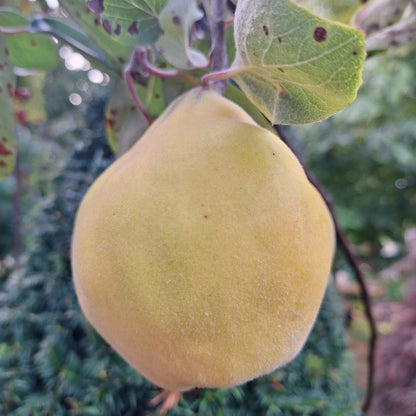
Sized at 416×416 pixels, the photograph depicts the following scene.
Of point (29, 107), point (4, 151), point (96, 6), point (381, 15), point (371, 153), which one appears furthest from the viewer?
point (371, 153)

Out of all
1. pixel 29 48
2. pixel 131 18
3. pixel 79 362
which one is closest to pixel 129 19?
pixel 131 18

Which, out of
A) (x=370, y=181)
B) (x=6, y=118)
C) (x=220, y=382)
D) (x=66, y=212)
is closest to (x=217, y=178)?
(x=220, y=382)

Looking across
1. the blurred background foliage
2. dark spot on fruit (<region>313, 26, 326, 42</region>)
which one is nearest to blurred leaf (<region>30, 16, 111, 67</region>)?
dark spot on fruit (<region>313, 26, 326, 42</region>)

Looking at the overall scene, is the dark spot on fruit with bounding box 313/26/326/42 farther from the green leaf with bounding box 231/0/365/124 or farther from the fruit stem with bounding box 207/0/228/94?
the fruit stem with bounding box 207/0/228/94

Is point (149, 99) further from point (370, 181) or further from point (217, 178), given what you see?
point (370, 181)

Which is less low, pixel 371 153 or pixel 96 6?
pixel 96 6

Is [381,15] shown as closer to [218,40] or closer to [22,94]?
[218,40]

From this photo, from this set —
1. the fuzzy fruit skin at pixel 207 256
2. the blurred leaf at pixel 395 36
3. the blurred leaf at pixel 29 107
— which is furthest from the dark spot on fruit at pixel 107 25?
the blurred leaf at pixel 29 107

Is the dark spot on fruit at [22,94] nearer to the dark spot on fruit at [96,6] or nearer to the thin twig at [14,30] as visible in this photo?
the thin twig at [14,30]

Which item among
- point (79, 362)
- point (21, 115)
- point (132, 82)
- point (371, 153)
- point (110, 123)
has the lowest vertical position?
point (371, 153)
